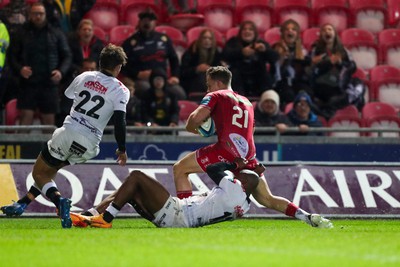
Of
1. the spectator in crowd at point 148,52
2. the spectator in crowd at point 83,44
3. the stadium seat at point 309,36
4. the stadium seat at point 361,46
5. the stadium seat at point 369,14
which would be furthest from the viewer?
the stadium seat at point 369,14

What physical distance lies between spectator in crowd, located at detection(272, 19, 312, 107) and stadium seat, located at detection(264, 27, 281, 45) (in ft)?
3.62

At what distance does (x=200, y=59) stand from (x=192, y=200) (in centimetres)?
663

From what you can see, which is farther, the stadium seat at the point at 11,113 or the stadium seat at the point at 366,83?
the stadium seat at the point at 366,83

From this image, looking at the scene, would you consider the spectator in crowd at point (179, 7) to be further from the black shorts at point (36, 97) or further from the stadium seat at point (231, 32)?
the black shorts at point (36, 97)

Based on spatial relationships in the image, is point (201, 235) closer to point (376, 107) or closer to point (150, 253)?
point (150, 253)

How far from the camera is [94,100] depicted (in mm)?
11555

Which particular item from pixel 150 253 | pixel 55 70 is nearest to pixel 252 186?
pixel 150 253

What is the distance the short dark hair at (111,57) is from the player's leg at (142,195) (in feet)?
4.15

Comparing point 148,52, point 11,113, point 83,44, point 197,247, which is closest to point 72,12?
point 83,44

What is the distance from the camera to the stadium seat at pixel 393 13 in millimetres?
20547

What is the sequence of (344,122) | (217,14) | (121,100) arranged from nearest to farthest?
(121,100), (344,122), (217,14)

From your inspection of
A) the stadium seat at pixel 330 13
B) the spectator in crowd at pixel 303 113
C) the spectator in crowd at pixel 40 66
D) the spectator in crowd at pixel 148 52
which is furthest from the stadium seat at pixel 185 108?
the stadium seat at pixel 330 13

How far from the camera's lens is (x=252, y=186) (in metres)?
11.0

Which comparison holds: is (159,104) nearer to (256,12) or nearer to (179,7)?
(179,7)
